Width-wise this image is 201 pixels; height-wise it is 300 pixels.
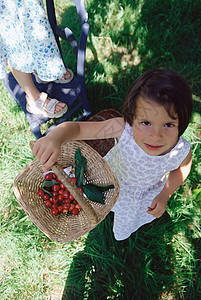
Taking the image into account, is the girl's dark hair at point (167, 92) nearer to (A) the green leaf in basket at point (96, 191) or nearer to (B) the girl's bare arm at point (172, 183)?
(B) the girl's bare arm at point (172, 183)

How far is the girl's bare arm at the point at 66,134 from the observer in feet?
3.51

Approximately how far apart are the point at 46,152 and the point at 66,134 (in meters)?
0.19

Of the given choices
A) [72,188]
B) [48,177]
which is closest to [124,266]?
[48,177]

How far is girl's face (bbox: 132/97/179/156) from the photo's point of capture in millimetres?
1021

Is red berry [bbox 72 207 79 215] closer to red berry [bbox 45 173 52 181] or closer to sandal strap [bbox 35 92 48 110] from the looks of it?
red berry [bbox 45 173 52 181]

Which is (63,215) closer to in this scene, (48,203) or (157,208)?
(48,203)

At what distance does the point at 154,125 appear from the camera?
1052 mm

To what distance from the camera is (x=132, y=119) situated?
1.18m

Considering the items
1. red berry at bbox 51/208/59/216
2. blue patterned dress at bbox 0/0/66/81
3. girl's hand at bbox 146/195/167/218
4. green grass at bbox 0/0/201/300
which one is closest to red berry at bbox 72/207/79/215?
red berry at bbox 51/208/59/216

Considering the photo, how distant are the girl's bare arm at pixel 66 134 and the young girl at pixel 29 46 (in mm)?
549

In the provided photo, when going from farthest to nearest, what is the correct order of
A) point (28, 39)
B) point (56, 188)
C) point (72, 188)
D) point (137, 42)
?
point (137, 42), point (56, 188), point (28, 39), point (72, 188)

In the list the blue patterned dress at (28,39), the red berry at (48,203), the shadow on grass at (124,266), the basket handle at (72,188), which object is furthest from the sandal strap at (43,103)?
the shadow on grass at (124,266)

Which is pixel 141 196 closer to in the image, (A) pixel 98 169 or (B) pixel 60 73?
(A) pixel 98 169

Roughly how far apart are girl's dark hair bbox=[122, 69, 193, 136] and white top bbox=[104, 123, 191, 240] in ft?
0.78
